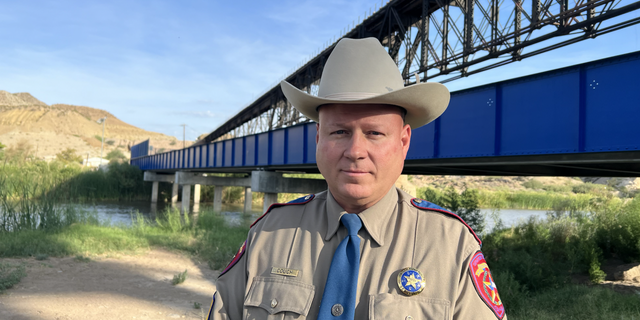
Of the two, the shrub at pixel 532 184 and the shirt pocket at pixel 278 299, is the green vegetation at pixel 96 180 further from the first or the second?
the shrub at pixel 532 184

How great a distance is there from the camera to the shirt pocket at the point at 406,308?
1671mm

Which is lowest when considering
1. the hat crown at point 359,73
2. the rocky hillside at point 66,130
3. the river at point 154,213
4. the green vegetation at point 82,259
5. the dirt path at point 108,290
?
the river at point 154,213

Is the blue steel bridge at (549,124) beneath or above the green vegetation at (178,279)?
above

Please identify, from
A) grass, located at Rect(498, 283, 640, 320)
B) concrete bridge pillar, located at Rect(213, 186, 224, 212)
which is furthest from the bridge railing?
grass, located at Rect(498, 283, 640, 320)

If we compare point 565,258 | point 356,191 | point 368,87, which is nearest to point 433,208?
point 356,191

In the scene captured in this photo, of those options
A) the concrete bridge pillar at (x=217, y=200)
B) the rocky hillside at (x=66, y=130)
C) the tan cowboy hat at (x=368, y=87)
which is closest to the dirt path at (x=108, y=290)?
the tan cowboy hat at (x=368, y=87)

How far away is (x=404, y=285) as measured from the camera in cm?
172

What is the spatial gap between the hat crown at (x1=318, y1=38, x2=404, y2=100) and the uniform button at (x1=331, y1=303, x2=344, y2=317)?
0.88 m

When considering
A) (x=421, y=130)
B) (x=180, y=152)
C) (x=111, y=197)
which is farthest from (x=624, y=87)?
(x=111, y=197)

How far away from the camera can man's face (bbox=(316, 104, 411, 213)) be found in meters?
1.87

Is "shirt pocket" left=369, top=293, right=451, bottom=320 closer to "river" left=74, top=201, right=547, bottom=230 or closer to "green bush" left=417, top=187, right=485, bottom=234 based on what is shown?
"green bush" left=417, top=187, right=485, bottom=234

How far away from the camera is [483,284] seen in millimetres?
1750

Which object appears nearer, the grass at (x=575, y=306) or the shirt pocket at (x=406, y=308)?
the shirt pocket at (x=406, y=308)

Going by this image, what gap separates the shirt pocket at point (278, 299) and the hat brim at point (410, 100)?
0.83 m
